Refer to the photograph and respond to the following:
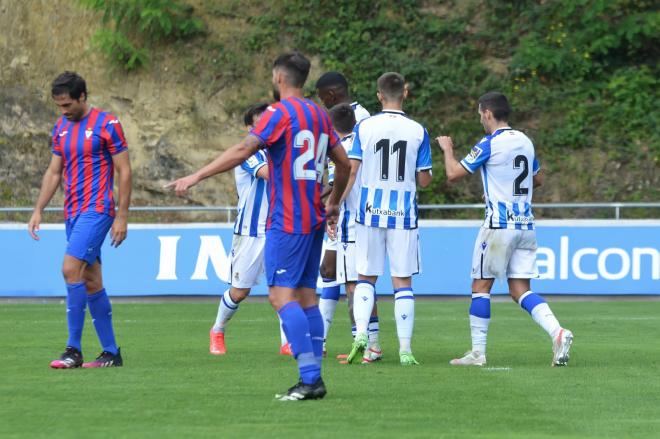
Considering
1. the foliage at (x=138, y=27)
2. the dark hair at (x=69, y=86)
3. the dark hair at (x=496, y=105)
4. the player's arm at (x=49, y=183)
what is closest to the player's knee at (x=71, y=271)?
the player's arm at (x=49, y=183)

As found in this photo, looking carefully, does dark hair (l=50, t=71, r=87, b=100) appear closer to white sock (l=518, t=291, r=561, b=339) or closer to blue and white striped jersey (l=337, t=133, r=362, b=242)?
blue and white striped jersey (l=337, t=133, r=362, b=242)

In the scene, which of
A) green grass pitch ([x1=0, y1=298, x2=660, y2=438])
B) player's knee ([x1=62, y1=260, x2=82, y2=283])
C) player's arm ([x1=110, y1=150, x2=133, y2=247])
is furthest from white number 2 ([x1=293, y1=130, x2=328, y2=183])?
player's knee ([x1=62, y1=260, x2=82, y2=283])

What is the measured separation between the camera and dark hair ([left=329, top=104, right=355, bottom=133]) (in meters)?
10.5

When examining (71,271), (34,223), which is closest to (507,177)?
(71,271)

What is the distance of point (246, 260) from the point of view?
1134 centimetres

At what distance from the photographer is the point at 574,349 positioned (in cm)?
1155

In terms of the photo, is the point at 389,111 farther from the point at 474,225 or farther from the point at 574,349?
the point at 474,225

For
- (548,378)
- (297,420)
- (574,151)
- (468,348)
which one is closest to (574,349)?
(468,348)

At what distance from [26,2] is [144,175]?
16.1 ft

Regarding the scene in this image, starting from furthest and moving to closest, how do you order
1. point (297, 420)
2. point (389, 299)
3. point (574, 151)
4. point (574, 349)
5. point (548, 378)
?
point (574, 151)
point (389, 299)
point (574, 349)
point (548, 378)
point (297, 420)

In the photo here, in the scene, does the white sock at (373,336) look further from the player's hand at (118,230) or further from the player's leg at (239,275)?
the player's hand at (118,230)

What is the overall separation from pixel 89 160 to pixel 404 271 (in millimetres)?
2526

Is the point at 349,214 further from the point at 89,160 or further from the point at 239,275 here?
the point at 89,160

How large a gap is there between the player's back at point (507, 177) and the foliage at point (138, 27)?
17.0 metres
